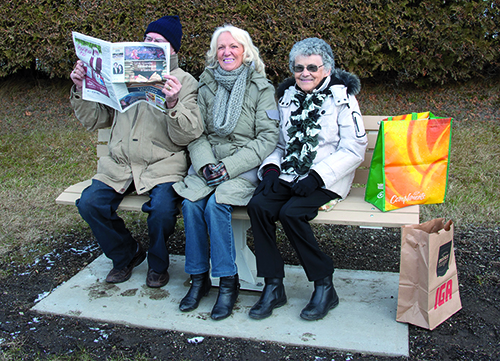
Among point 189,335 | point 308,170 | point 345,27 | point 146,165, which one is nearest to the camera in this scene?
point 189,335

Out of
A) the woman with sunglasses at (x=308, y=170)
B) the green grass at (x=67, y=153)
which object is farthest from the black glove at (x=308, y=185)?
the green grass at (x=67, y=153)

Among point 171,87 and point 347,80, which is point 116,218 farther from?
point 347,80

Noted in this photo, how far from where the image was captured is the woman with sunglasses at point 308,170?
9.37 ft

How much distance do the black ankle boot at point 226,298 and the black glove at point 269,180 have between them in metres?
0.59

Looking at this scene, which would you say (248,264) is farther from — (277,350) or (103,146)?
(103,146)

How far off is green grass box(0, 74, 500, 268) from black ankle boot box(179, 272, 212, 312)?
1611mm

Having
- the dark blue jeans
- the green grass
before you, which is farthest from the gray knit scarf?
the green grass

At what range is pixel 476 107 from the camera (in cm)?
613

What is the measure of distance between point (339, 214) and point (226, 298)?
903 millimetres

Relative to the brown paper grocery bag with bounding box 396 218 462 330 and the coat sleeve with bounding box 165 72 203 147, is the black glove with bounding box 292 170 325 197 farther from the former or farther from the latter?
the coat sleeve with bounding box 165 72 203 147

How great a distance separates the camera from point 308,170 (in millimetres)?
3020

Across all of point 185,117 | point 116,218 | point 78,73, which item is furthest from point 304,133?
point 78,73

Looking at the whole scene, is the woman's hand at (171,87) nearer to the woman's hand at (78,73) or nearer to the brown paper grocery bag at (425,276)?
the woman's hand at (78,73)

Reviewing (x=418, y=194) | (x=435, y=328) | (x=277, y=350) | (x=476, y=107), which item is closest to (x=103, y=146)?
(x=277, y=350)
